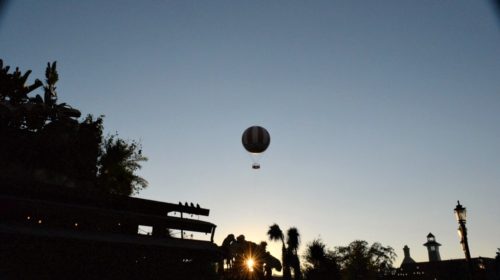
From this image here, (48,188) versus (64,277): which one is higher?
(48,188)

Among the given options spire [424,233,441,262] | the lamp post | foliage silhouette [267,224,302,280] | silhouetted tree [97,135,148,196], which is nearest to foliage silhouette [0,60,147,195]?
silhouetted tree [97,135,148,196]

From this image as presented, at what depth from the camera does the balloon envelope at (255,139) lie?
60.0 feet

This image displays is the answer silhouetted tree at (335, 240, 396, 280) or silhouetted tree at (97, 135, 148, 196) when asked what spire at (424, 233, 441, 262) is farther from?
silhouetted tree at (97, 135, 148, 196)

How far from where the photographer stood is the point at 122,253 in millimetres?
13453

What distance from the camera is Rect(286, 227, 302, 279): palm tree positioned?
48.3m

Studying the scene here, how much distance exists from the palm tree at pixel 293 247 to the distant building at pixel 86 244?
3359 centimetres

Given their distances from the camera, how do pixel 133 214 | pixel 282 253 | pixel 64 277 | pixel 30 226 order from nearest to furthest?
1. pixel 30 226
2. pixel 64 277
3. pixel 133 214
4. pixel 282 253

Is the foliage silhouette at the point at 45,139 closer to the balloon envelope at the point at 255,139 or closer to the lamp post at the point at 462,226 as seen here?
the balloon envelope at the point at 255,139

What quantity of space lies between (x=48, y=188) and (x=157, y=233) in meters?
5.26

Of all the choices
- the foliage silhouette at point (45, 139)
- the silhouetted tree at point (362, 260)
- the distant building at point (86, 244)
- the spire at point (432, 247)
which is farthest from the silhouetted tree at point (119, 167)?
the spire at point (432, 247)

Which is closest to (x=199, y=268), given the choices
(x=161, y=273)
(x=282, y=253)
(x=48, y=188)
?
(x=161, y=273)

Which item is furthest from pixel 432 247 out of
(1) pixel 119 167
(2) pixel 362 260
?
(1) pixel 119 167

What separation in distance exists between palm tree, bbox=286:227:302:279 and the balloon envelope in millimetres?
33888

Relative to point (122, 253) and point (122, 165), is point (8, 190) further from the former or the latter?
point (122, 165)
